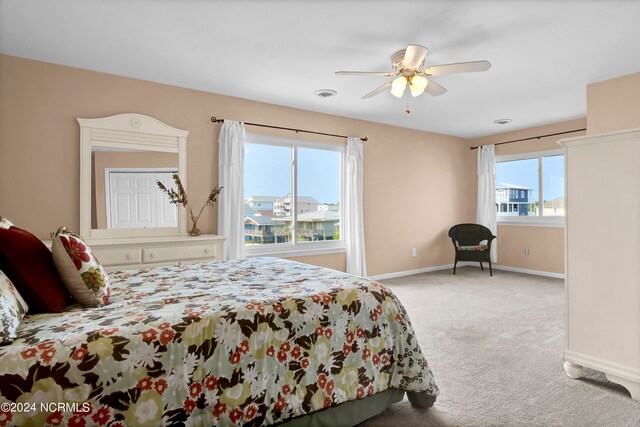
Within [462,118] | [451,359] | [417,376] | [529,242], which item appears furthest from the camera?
[529,242]

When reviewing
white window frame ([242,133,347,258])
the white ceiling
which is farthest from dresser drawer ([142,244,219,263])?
the white ceiling

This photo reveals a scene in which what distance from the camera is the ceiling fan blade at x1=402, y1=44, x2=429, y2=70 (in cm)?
258

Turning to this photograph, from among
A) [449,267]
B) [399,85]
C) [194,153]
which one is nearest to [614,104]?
[399,85]

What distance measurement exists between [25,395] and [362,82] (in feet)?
11.6

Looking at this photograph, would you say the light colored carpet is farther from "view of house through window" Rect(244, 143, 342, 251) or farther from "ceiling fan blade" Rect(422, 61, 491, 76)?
"ceiling fan blade" Rect(422, 61, 491, 76)

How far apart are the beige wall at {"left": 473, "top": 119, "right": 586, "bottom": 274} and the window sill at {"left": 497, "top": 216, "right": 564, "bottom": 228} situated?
5cm

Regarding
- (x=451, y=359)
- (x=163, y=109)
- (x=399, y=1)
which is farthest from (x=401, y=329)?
(x=163, y=109)

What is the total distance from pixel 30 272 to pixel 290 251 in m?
3.45

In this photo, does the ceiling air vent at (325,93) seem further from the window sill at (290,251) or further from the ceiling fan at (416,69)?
the window sill at (290,251)

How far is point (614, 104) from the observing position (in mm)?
3754

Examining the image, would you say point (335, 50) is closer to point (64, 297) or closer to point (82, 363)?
point (64, 297)

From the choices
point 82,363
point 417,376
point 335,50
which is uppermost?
point 335,50

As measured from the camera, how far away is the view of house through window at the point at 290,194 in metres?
4.64

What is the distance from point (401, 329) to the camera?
1.95m
